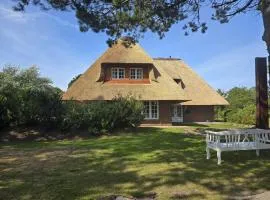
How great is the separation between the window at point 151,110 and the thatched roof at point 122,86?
1.05 meters

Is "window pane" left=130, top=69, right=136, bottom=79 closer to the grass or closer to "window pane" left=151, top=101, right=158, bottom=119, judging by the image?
"window pane" left=151, top=101, right=158, bottom=119

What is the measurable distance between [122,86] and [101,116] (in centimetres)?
Result: 1021

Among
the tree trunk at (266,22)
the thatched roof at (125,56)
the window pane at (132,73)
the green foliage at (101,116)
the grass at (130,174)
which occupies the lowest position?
the grass at (130,174)

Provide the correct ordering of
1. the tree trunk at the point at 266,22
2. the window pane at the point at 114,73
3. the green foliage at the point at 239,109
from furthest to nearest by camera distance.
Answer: the green foliage at the point at 239,109 < the window pane at the point at 114,73 < the tree trunk at the point at 266,22

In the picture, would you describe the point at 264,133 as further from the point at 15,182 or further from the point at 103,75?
the point at 103,75

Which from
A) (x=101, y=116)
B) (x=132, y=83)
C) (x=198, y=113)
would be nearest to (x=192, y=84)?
(x=198, y=113)

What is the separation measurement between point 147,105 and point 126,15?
1734 centimetres

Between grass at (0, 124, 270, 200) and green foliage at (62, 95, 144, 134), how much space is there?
7.61 meters

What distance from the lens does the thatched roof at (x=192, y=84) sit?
37.7 metres

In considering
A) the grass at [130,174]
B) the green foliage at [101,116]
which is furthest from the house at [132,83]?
the grass at [130,174]

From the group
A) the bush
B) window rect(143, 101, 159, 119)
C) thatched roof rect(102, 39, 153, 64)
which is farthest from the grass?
the bush

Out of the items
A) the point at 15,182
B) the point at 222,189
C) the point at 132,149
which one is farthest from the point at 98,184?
the point at 132,149

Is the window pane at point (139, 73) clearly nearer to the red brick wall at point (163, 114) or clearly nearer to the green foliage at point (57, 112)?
the red brick wall at point (163, 114)

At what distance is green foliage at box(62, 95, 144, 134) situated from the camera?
19.9 m
